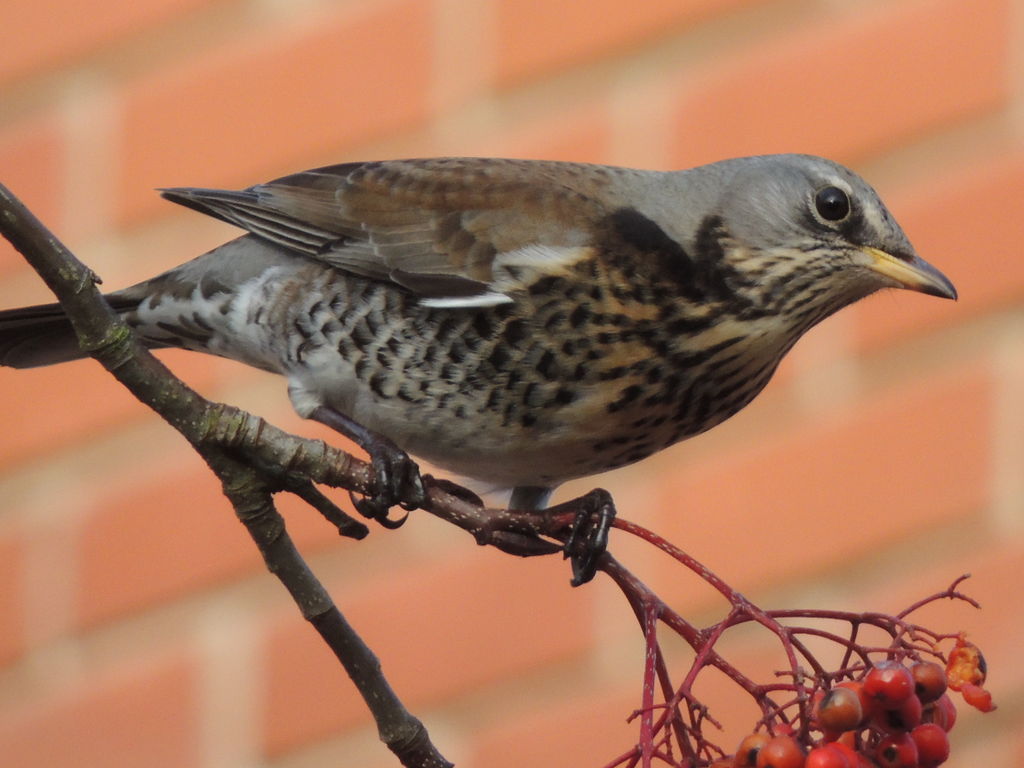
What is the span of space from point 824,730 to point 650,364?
48cm

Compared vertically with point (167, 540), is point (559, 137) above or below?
above

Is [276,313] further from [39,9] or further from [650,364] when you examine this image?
[39,9]

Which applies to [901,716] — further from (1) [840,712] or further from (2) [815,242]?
(2) [815,242]

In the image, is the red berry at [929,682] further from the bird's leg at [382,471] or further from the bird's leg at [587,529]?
the bird's leg at [382,471]

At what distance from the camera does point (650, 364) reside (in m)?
1.34

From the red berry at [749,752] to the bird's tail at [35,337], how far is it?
2.45 feet

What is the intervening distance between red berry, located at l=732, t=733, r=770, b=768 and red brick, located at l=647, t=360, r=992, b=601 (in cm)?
83

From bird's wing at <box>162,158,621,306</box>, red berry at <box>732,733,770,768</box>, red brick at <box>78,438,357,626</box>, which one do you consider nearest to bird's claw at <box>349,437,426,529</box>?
bird's wing at <box>162,158,621,306</box>

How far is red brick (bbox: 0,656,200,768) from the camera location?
1848 millimetres

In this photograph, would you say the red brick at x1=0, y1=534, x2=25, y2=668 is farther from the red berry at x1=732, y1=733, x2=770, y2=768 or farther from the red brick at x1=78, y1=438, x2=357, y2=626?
the red berry at x1=732, y1=733, x2=770, y2=768

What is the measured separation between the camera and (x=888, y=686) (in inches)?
36.1

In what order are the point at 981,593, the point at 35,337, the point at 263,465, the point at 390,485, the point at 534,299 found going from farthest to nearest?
the point at 981,593, the point at 35,337, the point at 534,299, the point at 390,485, the point at 263,465

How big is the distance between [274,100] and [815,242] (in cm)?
69

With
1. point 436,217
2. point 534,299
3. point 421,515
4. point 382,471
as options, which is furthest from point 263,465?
point 421,515
